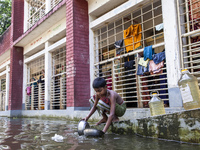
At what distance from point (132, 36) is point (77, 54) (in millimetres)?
2260

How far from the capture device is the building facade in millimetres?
5227

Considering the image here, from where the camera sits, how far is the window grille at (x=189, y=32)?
194 inches

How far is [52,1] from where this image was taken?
10.5m

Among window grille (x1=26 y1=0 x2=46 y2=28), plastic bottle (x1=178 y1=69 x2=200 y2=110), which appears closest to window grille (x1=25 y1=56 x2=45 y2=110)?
window grille (x1=26 y1=0 x2=46 y2=28)

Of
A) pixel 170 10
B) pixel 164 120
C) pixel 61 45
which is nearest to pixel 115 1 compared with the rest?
pixel 170 10

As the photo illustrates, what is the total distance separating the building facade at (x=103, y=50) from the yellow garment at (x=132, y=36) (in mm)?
34

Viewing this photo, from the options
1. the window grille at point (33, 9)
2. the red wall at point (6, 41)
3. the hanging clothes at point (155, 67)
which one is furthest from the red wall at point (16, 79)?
the hanging clothes at point (155, 67)

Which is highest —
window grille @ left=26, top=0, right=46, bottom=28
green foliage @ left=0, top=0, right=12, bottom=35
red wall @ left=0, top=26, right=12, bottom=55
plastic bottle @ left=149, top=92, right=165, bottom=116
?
green foliage @ left=0, top=0, right=12, bottom=35

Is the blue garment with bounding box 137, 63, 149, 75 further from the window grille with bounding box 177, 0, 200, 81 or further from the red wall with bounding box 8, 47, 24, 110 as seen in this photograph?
the red wall with bounding box 8, 47, 24, 110

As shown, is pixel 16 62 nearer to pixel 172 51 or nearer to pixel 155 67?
pixel 155 67

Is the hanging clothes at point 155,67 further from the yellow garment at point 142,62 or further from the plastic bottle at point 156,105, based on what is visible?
the plastic bottle at point 156,105

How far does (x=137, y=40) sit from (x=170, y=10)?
5.44 feet

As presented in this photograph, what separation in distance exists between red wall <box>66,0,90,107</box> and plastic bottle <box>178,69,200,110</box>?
16.4ft

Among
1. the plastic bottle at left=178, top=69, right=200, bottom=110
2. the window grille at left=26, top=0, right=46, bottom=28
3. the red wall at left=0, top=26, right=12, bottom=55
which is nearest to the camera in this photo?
the plastic bottle at left=178, top=69, right=200, bottom=110
